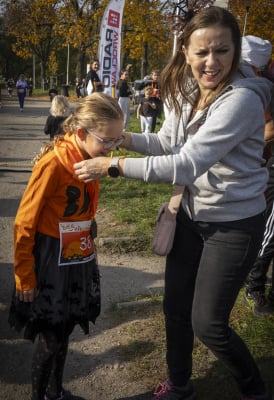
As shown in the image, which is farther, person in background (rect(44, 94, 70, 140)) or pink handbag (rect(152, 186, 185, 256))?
person in background (rect(44, 94, 70, 140))

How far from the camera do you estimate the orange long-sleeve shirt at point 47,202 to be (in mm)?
1912

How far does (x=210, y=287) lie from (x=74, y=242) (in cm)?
67

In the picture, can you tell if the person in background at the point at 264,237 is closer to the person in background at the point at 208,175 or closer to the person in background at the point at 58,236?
the person in background at the point at 208,175

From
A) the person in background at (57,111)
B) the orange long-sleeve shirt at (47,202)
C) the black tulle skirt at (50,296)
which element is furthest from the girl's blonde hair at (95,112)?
the person in background at (57,111)

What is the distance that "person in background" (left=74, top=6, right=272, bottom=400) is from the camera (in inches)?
69.1

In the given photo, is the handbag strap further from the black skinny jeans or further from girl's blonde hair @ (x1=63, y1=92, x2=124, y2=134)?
girl's blonde hair @ (x1=63, y1=92, x2=124, y2=134)

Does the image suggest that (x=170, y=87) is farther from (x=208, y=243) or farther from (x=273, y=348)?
(x=273, y=348)

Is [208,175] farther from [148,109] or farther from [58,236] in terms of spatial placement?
[148,109]

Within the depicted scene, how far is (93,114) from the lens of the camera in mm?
1942

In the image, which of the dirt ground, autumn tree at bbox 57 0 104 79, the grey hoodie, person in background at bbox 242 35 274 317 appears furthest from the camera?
autumn tree at bbox 57 0 104 79

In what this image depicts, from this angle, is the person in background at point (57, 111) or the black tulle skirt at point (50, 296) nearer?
the black tulle skirt at point (50, 296)

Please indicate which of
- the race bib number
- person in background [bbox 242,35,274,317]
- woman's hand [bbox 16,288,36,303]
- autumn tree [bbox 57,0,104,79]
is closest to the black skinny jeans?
the race bib number

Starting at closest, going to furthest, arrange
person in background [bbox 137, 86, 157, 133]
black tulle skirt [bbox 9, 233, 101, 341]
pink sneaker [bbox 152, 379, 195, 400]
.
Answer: black tulle skirt [bbox 9, 233, 101, 341], pink sneaker [bbox 152, 379, 195, 400], person in background [bbox 137, 86, 157, 133]

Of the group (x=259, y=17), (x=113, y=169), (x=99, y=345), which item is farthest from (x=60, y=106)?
(x=259, y=17)
